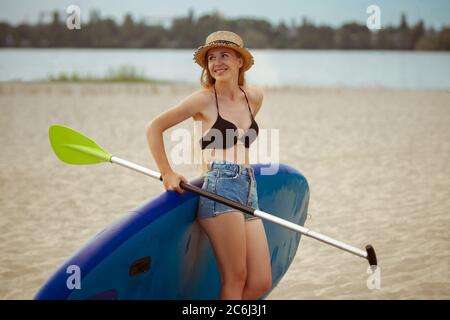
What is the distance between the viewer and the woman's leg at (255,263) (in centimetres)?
253

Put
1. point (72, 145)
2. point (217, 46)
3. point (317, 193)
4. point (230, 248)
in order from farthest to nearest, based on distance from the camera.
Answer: point (317, 193) < point (72, 145) < point (217, 46) < point (230, 248)

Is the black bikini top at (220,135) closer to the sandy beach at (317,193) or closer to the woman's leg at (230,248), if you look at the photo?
the woman's leg at (230,248)

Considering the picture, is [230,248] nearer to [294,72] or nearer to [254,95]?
[254,95]

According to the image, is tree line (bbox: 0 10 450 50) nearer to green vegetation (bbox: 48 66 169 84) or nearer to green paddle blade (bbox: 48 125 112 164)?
green vegetation (bbox: 48 66 169 84)

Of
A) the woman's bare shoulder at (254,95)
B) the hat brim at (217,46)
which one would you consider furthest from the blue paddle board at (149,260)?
the hat brim at (217,46)

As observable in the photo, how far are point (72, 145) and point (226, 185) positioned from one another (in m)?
0.96

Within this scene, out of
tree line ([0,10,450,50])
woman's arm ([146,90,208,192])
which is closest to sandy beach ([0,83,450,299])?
woman's arm ([146,90,208,192])

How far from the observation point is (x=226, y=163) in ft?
8.18

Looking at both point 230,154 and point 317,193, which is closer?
point 230,154

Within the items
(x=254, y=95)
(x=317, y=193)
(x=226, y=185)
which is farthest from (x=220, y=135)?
(x=317, y=193)

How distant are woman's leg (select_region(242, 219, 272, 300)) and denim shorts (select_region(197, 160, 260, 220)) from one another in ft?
0.21

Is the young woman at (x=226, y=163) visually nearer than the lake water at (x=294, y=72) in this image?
Yes

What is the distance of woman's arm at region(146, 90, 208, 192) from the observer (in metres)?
2.46
